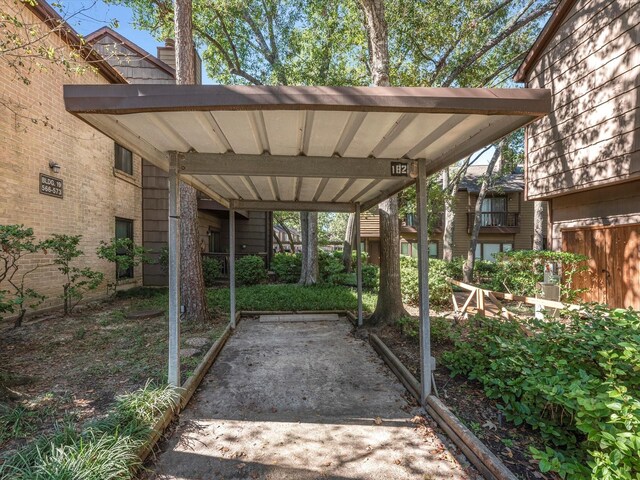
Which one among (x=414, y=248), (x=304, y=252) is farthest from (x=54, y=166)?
(x=414, y=248)

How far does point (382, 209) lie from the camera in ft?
19.2

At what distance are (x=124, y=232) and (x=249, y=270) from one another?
162 inches

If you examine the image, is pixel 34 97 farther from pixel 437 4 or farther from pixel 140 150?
pixel 437 4

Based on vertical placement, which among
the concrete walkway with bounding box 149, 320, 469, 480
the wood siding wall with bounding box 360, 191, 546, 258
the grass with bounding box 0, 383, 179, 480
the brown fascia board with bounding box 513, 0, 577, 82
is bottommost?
the concrete walkway with bounding box 149, 320, 469, 480

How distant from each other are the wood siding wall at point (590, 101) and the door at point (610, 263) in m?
0.97

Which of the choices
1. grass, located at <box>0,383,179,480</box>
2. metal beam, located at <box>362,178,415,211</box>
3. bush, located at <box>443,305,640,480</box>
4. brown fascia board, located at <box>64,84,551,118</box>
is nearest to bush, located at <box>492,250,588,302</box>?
metal beam, located at <box>362,178,415,211</box>

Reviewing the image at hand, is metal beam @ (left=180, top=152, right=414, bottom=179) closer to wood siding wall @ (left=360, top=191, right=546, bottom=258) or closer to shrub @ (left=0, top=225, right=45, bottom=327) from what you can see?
shrub @ (left=0, top=225, right=45, bottom=327)

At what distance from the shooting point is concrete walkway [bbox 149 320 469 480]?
2.32m

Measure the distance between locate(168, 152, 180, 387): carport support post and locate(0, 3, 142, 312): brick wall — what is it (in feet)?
12.5

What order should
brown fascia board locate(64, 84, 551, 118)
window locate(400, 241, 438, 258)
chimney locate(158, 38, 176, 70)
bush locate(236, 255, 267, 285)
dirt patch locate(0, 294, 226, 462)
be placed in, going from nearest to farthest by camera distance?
brown fascia board locate(64, 84, 551, 118)
dirt patch locate(0, 294, 226, 462)
chimney locate(158, 38, 176, 70)
bush locate(236, 255, 267, 285)
window locate(400, 241, 438, 258)

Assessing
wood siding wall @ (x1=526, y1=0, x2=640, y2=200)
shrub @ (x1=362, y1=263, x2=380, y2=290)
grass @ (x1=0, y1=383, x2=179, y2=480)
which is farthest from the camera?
shrub @ (x1=362, y1=263, x2=380, y2=290)

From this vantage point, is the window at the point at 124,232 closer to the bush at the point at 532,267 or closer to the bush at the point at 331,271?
the bush at the point at 331,271

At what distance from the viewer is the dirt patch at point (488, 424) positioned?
87.5 inches

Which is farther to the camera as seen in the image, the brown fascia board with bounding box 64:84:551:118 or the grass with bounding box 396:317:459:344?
the grass with bounding box 396:317:459:344
